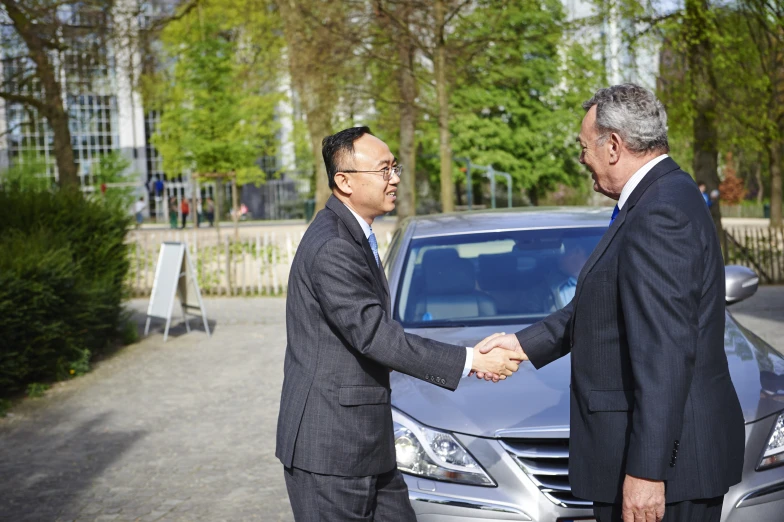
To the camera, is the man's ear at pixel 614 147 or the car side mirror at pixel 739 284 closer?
the man's ear at pixel 614 147

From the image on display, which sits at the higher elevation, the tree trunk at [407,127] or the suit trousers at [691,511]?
the tree trunk at [407,127]

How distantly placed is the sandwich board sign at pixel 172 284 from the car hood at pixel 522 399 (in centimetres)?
917

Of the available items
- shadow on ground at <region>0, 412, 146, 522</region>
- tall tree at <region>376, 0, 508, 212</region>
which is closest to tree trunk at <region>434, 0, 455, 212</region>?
tall tree at <region>376, 0, 508, 212</region>

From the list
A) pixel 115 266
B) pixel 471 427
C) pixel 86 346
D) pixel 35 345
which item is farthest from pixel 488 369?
pixel 115 266

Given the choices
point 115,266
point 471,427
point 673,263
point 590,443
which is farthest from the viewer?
point 115,266

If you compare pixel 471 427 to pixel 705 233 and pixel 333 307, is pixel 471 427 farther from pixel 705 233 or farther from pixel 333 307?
pixel 705 233

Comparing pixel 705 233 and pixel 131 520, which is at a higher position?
pixel 705 233

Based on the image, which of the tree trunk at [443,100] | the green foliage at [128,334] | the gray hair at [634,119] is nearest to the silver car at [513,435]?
the gray hair at [634,119]

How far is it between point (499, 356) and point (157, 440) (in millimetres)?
5018

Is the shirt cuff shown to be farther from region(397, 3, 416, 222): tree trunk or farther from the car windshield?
region(397, 3, 416, 222): tree trunk

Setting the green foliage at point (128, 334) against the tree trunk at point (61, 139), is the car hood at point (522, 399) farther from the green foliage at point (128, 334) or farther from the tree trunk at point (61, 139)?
the tree trunk at point (61, 139)

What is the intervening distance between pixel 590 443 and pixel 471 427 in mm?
1244

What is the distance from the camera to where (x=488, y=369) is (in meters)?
3.75

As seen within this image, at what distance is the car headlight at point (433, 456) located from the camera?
4168 millimetres
